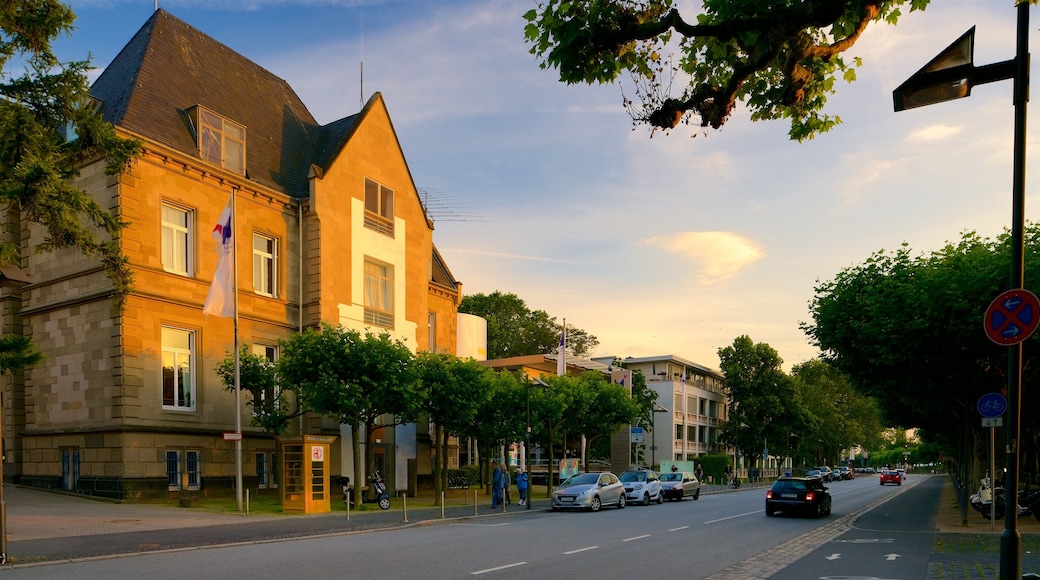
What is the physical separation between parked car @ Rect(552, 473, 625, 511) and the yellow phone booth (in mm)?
9122

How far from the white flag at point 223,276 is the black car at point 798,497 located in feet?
63.1

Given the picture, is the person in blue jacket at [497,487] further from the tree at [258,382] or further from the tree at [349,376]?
the tree at [258,382]

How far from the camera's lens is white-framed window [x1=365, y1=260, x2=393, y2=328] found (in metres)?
38.2

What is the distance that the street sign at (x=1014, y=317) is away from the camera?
8750mm

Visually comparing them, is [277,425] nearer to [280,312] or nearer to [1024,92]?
[280,312]

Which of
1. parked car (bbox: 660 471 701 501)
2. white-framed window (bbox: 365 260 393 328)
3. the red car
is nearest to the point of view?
white-framed window (bbox: 365 260 393 328)

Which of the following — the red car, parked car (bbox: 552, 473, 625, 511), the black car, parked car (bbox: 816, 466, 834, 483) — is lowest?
parked car (bbox: 816, 466, 834, 483)

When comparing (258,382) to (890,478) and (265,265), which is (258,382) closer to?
(265,265)

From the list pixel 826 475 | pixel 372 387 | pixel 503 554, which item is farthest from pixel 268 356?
pixel 826 475

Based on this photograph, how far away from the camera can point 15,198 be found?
58.3 ft

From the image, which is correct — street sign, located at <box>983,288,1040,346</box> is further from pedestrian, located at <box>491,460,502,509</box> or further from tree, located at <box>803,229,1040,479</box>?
pedestrian, located at <box>491,460,502,509</box>

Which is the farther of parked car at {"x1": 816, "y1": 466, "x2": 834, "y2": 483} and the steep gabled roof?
parked car at {"x1": 816, "y1": 466, "x2": 834, "y2": 483}

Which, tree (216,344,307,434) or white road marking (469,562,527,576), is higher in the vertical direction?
tree (216,344,307,434)

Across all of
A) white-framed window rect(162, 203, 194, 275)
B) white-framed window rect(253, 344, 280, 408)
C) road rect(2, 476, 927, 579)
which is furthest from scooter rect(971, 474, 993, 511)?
white-framed window rect(162, 203, 194, 275)
